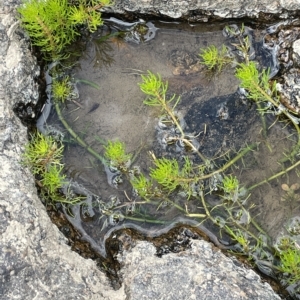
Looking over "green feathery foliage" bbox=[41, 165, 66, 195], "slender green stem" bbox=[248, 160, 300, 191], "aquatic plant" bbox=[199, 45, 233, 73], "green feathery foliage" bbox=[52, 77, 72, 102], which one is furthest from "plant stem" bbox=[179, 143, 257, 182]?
"green feathery foliage" bbox=[52, 77, 72, 102]

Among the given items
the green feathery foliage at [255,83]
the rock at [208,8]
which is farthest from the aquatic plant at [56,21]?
the green feathery foliage at [255,83]

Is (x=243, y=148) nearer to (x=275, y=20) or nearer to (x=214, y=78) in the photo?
(x=214, y=78)

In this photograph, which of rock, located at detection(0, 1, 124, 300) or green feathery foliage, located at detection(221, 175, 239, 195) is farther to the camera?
green feathery foliage, located at detection(221, 175, 239, 195)

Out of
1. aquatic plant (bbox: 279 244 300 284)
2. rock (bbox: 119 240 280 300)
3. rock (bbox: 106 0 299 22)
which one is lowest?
aquatic plant (bbox: 279 244 300 284)

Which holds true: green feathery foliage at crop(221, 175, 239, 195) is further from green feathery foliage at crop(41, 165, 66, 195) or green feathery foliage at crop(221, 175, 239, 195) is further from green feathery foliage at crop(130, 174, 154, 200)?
green feathery foliage at crop(41, 165, 66, 195)

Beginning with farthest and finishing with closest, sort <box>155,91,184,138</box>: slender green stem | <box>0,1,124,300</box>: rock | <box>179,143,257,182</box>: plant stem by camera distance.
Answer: <box>179,143,257,182</box>: plant stem → <box>155,91,184,138</box>: slender green stem → <box>0,1,124,300</box>: rock

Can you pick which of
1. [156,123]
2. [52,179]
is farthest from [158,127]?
[52,179]

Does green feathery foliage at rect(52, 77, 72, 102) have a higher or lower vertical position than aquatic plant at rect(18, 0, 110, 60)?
lower
